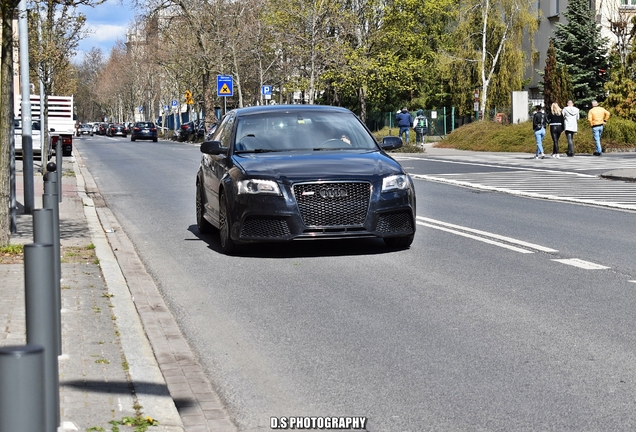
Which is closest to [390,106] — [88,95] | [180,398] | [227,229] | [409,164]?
[409,164]

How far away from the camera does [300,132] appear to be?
41.4 ft

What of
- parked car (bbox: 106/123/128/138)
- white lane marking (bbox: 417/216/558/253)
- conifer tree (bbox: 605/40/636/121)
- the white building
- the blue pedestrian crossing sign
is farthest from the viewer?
parked car (bbox: 106/123/128/138)

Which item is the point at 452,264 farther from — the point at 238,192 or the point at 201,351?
the point at 201,351

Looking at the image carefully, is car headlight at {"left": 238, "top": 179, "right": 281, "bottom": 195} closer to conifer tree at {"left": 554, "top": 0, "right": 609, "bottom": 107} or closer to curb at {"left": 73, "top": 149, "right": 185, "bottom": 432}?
curb at {"left": 73, "top": 149, "right": 185, "bottom": 432}

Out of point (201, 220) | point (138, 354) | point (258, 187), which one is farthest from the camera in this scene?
point (201, 220)

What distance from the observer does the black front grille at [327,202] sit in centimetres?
1105

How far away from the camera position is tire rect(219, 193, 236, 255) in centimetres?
1159

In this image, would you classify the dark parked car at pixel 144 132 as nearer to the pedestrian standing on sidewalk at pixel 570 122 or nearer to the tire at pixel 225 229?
the pedestrian standing on sidewalk at pixel 570 122

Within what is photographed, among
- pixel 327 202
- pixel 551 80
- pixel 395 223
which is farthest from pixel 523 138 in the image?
pixel 327 202

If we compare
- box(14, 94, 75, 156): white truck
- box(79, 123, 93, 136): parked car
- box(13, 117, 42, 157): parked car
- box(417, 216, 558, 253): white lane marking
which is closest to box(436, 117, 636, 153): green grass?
box(14, 94, 75, 156): white truck

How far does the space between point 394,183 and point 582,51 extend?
173 ft

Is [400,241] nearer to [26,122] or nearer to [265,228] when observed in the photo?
[265,228]

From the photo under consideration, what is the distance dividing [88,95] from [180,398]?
18023 cm

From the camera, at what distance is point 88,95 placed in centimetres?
18088
